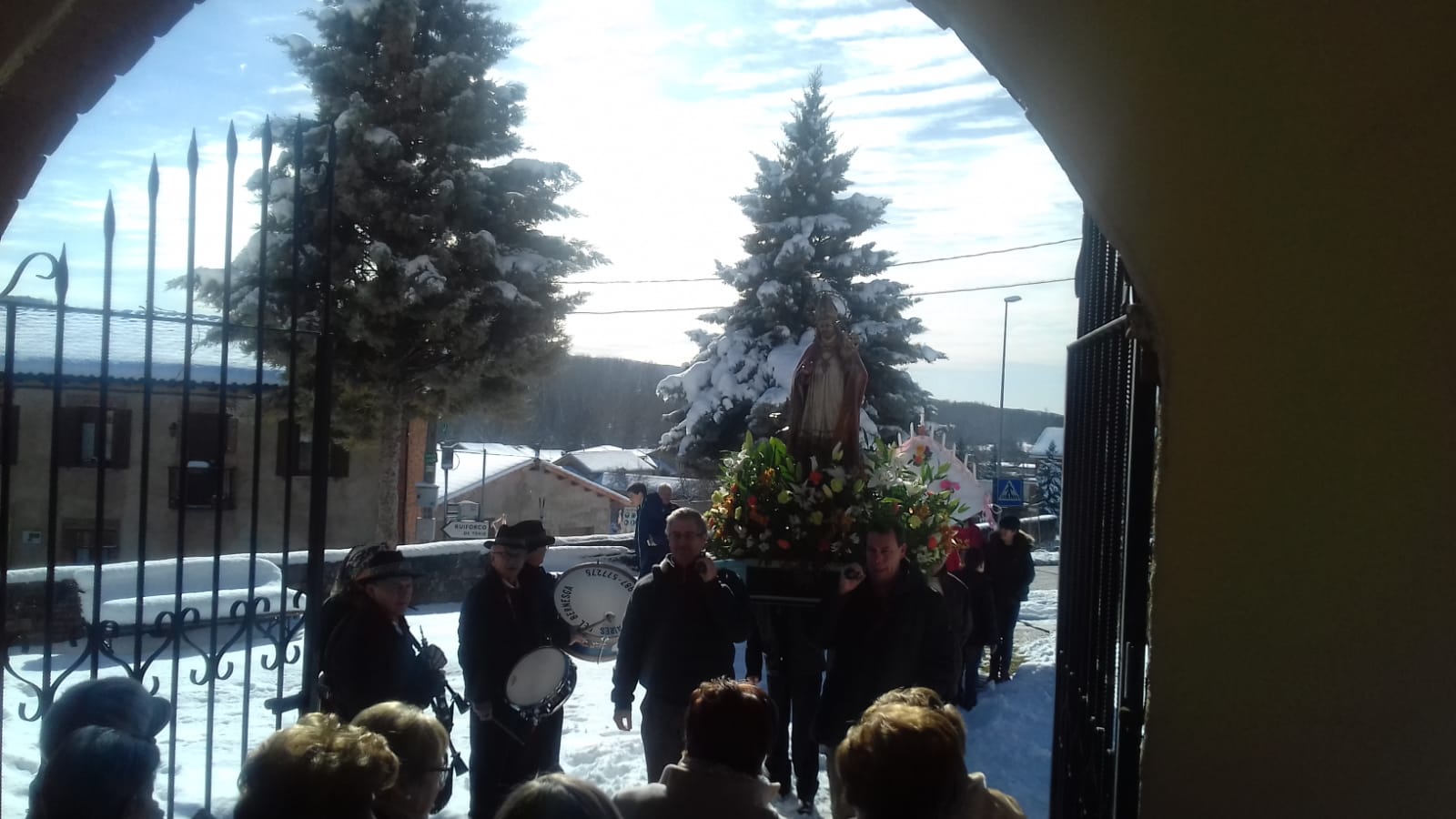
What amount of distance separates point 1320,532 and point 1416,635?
0.85 ft

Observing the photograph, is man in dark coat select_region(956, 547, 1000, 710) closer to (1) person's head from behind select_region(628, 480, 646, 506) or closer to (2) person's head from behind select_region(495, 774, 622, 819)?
(1) person's head from behind select_region(628, 480, 646, 506)

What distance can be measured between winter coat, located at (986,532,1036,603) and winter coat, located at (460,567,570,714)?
4971 millimetres

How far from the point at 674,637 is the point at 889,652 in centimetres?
98

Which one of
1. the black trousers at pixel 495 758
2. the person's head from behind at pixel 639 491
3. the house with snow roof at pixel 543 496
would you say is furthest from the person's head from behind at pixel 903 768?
the house with snow roof at pixel 543 496

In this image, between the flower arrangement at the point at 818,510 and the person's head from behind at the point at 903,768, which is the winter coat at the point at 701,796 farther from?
the flower arrangement at the point at 818,510

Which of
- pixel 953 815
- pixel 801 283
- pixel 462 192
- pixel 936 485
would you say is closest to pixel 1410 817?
pixel 953 815

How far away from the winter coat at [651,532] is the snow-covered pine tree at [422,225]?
4.67m

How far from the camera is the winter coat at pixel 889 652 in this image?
4.56 m

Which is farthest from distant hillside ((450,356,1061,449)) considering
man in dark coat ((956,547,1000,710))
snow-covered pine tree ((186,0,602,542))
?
man in dark coat ((956,547,1000,710))

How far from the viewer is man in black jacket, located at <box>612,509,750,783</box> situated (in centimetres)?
463

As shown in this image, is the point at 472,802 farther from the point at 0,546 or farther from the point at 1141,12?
the point at 1141,12

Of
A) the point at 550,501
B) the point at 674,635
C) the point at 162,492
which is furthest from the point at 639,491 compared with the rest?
the point at 550,501

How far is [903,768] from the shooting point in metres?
2.25

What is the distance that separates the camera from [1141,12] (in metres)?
2.14
